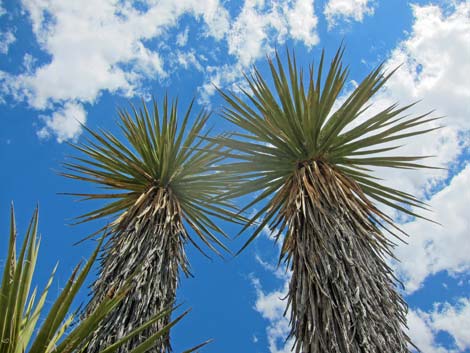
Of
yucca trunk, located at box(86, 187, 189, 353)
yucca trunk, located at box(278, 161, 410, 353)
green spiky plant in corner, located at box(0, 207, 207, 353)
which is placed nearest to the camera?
green spiky plant in corner, located at box(0, 207, 207, 353)

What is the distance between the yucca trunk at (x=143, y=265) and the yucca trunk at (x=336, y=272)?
53.5 inches

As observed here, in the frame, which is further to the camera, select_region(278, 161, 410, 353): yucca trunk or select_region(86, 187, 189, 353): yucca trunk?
select_region(86, 187, 189, 353): yucca trunk

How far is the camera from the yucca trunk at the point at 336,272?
3.19m

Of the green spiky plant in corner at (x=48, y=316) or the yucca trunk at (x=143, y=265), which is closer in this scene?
the green spiky plant in corner at (x=48, y=316)

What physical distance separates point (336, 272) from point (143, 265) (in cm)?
221

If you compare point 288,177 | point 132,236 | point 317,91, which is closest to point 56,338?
point 132,236

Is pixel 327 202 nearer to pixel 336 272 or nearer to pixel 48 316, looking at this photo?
pixel 336 272

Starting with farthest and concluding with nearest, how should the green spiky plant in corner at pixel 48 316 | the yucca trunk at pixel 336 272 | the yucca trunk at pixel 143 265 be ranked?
the yucca trunk at pixel 143 265 → the yucca trunk at pixel 336 272 → the green spiky plant in corner at pixel 48 316

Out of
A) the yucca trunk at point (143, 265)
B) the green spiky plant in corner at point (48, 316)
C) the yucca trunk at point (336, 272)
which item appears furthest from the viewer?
the yucca trunk at point (143, 265)

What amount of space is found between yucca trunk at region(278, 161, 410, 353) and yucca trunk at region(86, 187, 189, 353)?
136 centimetres

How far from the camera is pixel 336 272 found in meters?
3.54

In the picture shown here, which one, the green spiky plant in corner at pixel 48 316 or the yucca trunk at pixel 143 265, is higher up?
the yucca trunk at pixel 143 265

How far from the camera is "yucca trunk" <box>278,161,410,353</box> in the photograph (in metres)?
3.19

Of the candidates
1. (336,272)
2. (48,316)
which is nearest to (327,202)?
(336,272)
